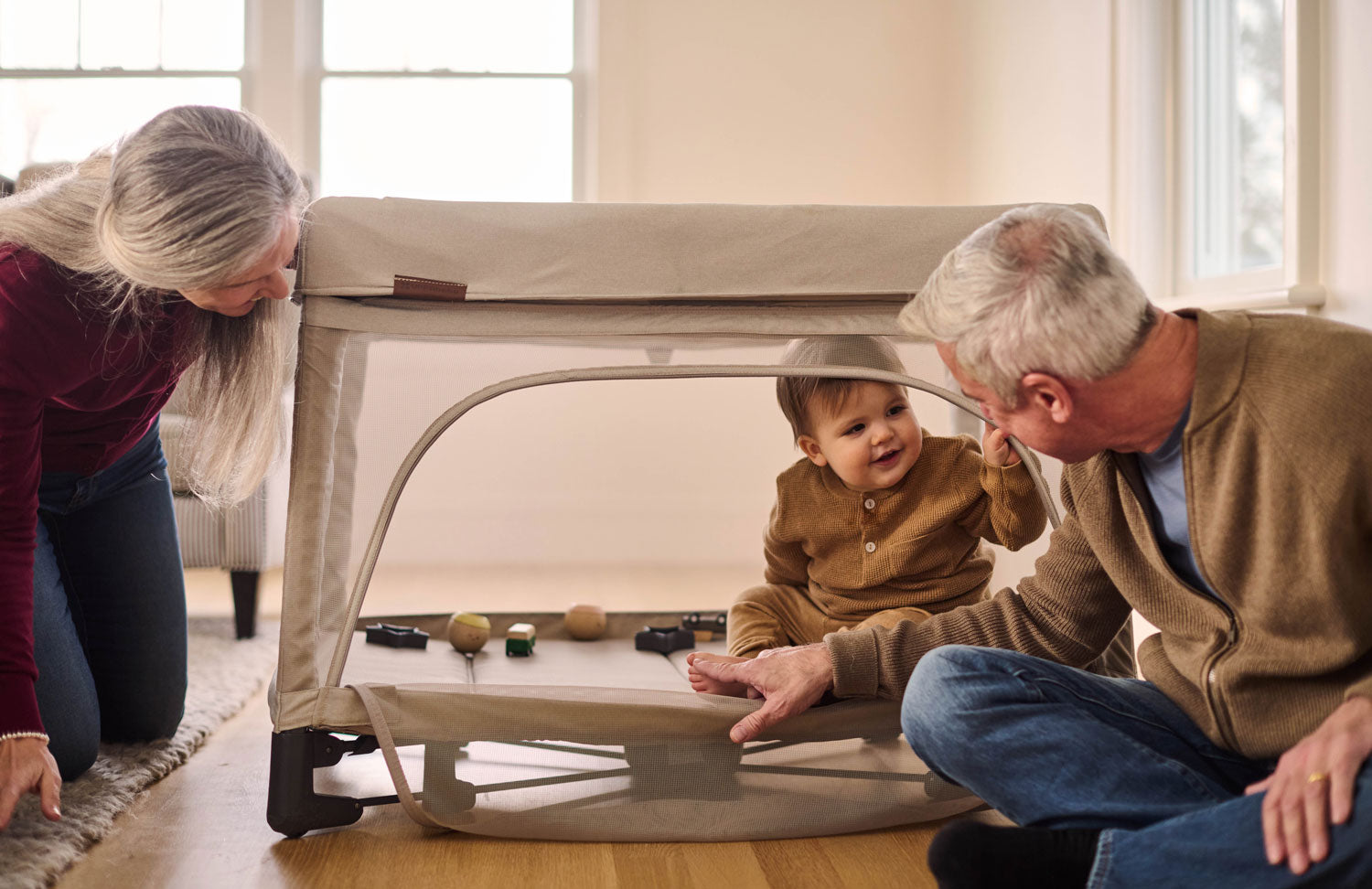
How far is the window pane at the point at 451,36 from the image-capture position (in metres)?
3.84

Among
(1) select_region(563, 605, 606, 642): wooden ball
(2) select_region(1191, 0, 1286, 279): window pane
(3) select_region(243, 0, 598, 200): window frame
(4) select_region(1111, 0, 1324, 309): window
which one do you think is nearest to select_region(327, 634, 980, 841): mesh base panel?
(1) select_region(563, 605, 606, 642): wooden ball

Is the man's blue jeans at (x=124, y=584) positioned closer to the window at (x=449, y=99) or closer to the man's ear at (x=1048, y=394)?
the man's ear at (x=1048, y=394)

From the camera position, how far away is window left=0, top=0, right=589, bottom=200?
3795 mm

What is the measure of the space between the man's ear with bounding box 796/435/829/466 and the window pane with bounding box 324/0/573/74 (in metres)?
2.86

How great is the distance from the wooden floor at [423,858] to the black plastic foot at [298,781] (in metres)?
0.03

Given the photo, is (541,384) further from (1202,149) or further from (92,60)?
(92,60)

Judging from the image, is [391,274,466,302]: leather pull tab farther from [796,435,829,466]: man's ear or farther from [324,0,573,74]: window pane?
[324,0,573,74]: window pane

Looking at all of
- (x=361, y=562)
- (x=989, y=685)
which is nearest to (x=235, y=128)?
(x=361, y=562)

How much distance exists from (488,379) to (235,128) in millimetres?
338

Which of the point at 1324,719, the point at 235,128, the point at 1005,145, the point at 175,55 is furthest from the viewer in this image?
the point at 175,55

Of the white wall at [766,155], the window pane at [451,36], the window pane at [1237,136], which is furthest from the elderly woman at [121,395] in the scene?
the window pane at [451,36]

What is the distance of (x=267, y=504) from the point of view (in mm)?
2250

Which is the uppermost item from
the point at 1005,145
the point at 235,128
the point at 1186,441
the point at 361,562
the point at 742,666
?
the point at 1005,145

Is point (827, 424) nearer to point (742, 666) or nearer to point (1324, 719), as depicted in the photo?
point (742, 666)
